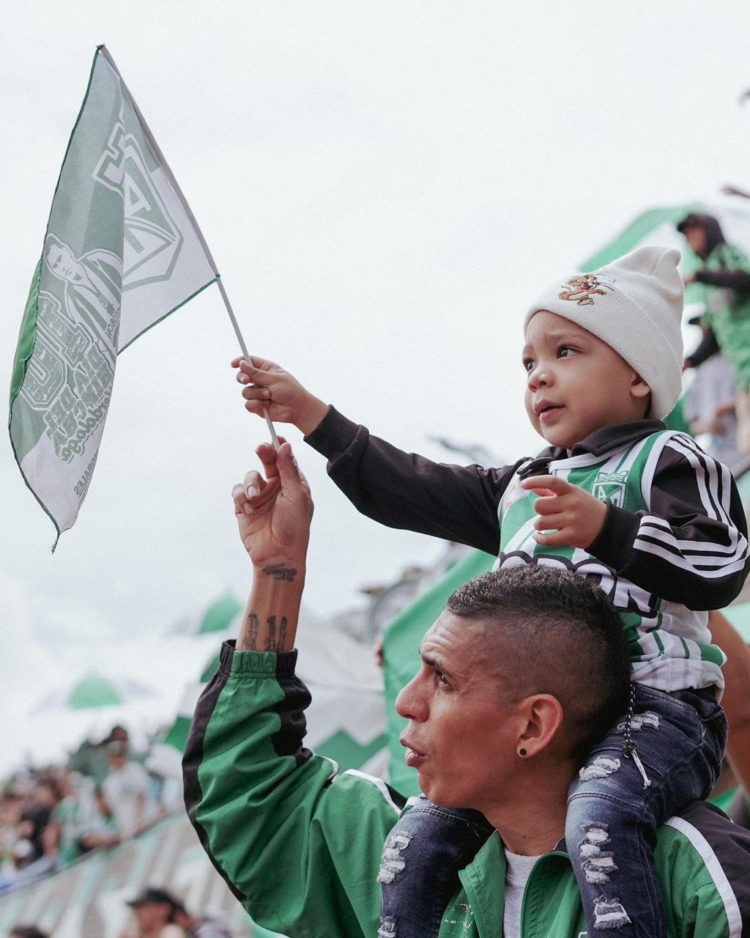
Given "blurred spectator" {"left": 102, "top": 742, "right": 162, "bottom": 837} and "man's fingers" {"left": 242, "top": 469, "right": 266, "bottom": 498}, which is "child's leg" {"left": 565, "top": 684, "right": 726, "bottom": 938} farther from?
"blurred spectator" {"left": 102, "top": 742, "right": 162, "bottom": 837}

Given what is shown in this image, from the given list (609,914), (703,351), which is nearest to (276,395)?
(609,914)

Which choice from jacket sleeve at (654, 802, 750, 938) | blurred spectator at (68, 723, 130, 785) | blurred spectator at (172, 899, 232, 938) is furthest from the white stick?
blurred spectator at (68, 723, 130, 785)

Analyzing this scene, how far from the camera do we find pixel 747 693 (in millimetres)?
2635

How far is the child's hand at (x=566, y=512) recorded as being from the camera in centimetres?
202

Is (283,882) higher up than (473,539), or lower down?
lower down

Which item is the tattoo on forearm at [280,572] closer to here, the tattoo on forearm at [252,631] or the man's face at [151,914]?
the tattoo on forearm at [252,631]

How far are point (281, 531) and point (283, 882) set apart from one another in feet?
2.43

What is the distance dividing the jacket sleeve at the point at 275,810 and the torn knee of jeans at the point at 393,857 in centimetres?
16

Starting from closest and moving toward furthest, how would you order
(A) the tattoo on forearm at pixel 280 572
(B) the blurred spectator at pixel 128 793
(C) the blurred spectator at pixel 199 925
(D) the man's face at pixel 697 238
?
(A) the tattoo on forearm at pixel 280 572 < (D) the man's face at pixel 697 238 < (C) the blurred spectator at pixel 199 925 < (B) the blurred spectator at pixel 128 793

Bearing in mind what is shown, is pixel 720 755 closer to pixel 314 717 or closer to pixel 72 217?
pixel 72 217

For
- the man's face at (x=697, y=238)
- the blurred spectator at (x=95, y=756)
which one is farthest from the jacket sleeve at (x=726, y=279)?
the blurred spectator at (x=95, y=756)

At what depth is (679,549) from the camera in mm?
2033

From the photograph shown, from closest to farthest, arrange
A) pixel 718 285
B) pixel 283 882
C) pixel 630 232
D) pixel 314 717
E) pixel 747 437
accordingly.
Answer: pixel 283 882
pixel 314 717
pixel 718 285
pixel 747 437
pixel 630 232

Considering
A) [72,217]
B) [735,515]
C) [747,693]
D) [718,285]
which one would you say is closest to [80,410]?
[72,217]
